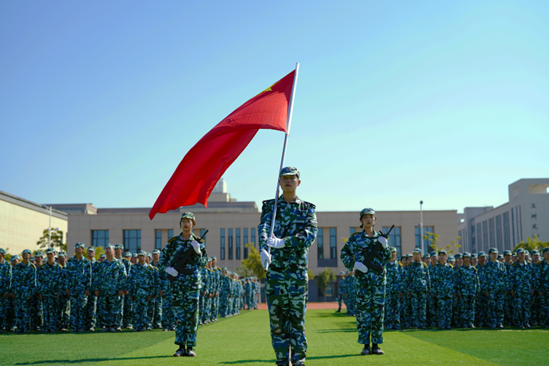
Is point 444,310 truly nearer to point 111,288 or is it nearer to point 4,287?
point 111,288

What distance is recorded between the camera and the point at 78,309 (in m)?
14.2

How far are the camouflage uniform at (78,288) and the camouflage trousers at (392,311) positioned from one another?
8417mm

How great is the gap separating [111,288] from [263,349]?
6.65 metres

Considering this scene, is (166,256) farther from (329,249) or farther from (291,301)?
(329,249)

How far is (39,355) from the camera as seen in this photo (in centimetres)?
860

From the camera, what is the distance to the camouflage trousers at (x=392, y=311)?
14.8m

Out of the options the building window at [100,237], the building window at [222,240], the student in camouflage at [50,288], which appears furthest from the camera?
the building window at [222,240]

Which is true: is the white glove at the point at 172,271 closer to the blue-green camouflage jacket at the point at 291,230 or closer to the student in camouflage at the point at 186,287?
the student in camouflage at the point at 186,287

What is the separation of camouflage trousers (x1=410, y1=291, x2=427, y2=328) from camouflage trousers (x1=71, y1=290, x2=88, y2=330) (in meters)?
9.13

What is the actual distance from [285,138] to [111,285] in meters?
9.60

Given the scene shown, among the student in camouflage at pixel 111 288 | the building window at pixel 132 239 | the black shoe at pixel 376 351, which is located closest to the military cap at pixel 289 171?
the black shoe at pixel 376 351

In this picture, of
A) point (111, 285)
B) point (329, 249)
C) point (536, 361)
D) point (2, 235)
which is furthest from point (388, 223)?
point (536, 361)

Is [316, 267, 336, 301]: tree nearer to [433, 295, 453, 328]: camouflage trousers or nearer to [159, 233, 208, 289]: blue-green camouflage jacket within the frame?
[433, 295, 453, 328]: camouflage trousers

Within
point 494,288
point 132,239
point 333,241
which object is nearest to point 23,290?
Answer: point 494,288
